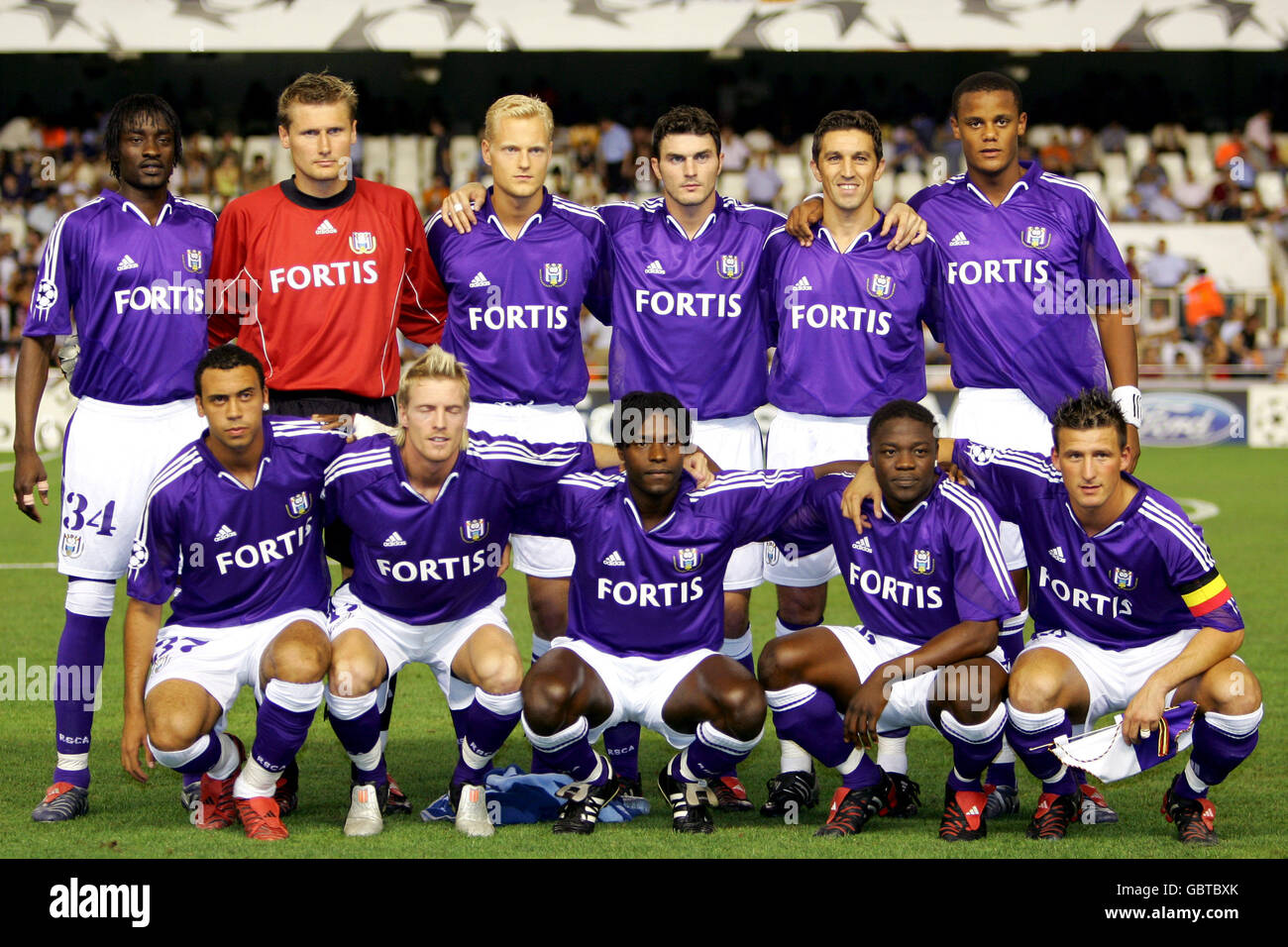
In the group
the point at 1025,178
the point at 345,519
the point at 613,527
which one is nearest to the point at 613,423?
the point at 613,527

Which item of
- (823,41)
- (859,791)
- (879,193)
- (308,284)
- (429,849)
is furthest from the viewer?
(879,193)

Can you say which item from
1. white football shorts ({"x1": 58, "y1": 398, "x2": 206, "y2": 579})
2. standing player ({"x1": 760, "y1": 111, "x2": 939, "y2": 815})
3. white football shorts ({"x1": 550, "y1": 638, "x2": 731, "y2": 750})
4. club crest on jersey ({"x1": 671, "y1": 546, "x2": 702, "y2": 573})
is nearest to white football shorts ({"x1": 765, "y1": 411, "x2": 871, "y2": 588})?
standing player ({"x1": 760, "y1": 111, "x2": 939, "y2": 815})

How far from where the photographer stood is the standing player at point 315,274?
5.56 metres

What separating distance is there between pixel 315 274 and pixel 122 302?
67 cm

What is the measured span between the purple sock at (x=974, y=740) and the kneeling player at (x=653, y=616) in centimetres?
61

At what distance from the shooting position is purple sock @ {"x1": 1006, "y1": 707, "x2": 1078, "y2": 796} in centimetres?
484

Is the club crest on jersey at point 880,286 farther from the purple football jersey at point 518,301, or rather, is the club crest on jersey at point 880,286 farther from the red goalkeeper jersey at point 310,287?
the red goalkeeper jersey at point 310,287

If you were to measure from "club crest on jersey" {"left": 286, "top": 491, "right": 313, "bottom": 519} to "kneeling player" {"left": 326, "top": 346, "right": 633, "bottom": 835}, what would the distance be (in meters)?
0.08

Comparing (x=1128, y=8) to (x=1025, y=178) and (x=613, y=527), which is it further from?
(x=613, y=527)

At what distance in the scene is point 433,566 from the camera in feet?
17.1

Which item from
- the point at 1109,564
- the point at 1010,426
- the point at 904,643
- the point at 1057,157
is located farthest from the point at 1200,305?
the point at 904,643

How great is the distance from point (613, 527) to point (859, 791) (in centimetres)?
119

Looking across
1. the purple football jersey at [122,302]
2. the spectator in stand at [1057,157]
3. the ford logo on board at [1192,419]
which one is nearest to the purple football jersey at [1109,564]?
the purple football jersey at [122,302]

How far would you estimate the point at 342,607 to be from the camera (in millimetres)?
5301
